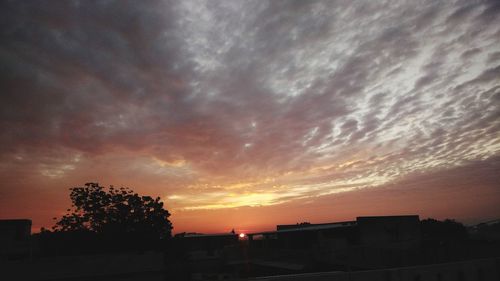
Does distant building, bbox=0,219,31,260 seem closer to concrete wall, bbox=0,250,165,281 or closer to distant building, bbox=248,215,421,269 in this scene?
concrete wall, bbox=0,250,165,281

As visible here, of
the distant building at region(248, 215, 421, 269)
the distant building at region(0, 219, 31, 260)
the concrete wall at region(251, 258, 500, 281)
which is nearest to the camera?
the concrete wall at region(251, 258, 500, 281)

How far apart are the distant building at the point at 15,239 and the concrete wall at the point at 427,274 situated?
37.6 metres

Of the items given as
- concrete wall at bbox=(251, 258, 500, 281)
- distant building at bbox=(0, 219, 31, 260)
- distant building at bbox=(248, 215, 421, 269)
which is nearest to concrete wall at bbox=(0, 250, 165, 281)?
distant building at bbox=(248, 215, 421, 269)

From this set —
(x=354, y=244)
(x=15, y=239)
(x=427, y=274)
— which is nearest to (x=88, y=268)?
(x=15, y=239)

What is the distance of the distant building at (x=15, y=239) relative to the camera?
31672mm

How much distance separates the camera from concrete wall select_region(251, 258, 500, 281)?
3.43 metres

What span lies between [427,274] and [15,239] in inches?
1545

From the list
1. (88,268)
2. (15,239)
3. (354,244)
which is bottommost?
(354,244)

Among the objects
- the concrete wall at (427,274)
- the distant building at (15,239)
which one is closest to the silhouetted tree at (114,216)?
the distant building at (15,239)

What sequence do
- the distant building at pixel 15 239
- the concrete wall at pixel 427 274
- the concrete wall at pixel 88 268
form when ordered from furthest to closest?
the distant building at pixel 15 239
the concrete wall at pixel 88 268
the concrete wall at pixel 427 274

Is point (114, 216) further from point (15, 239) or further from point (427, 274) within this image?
point (427, 274)

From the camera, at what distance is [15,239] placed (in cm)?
3259

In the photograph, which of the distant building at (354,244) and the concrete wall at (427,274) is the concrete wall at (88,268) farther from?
the concrete wall at (427,274)

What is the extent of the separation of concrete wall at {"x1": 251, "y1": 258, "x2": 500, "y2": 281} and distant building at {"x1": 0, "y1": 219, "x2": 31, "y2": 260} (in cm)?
3765
